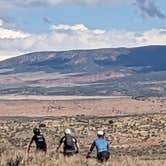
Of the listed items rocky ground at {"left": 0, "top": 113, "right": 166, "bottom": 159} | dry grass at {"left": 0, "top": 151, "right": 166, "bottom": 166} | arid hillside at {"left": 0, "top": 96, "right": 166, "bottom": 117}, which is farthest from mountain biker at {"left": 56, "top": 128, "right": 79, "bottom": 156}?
arid hillside at {"left": 0, "top": 96, "right": 166, "bottom": 117}

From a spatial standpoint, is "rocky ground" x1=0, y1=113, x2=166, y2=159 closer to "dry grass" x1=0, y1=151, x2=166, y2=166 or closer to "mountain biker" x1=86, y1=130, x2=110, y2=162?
"dry grass" x1=0, y1=151, x2=166, y2=166

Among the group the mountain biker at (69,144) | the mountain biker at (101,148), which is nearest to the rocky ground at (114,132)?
the mountain biker at (69,144)

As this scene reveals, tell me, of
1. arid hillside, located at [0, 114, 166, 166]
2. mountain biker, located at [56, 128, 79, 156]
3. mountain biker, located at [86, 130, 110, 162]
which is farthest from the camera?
arid hillside, located at [0, 114, 166, 166]

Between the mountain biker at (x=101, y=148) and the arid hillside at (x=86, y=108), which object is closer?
the mountain biker at (x=101, y=148)

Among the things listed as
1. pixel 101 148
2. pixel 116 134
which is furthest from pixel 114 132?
pixel 101 148

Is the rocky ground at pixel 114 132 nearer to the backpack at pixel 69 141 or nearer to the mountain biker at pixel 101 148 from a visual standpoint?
the backpack at pixel 69 141

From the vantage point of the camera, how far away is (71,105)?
145m

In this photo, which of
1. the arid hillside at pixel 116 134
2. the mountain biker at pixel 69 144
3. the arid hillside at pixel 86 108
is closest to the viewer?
the mountain biker at pixel 69 144

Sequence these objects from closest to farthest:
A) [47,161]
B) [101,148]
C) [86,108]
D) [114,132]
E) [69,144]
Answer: [47,161] → [101,148] → [69,144] → [114,132] → [86,108]

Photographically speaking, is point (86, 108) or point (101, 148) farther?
point (86, 108)

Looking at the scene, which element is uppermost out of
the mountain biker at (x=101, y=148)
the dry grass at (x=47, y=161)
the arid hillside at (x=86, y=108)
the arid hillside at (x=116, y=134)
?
the arid hillside at (x=86, y=108)

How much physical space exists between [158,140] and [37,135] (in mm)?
35087

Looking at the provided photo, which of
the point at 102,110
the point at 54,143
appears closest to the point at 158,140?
the point at 54,143

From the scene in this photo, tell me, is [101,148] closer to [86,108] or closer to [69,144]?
[69,144]
